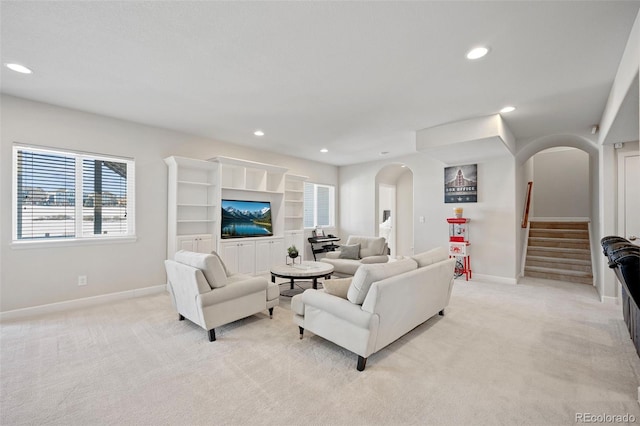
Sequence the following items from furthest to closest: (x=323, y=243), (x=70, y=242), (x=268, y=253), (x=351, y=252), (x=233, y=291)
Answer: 1. (x=323, y=243)
2. (x=268, y=253)
3. (x=351, y=252)
4. (x=70, y=242)
5. (x=233, y=291)

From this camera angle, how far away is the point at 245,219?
19.0 ft

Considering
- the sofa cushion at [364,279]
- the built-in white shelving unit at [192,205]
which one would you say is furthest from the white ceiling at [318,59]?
the sofa cushion at [364,279]

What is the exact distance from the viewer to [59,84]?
3.20 meters

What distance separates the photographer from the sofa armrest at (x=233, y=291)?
2.90 m

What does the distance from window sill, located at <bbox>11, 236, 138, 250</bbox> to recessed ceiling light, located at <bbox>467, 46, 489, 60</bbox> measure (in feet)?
16.5

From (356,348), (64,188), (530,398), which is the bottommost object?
(530,398)

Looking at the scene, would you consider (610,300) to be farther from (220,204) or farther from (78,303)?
(78,303)

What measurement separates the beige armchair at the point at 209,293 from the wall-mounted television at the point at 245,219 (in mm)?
2114

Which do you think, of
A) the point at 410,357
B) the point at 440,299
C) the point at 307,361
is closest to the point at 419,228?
the point at 440,299

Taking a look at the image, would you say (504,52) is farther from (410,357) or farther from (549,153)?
(549,153)

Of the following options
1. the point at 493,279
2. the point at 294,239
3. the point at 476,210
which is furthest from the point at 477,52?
the point at 294,239

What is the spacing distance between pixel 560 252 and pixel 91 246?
8917 millimetres

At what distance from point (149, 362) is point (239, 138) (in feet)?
13.2

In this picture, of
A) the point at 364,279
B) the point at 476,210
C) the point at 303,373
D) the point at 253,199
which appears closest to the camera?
the point at 303,373
